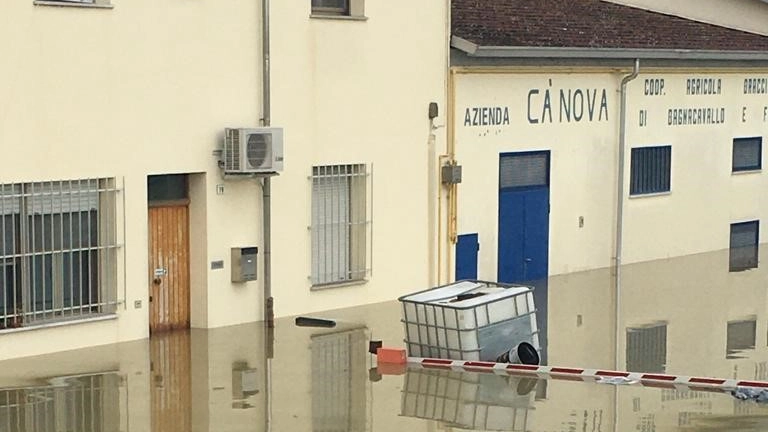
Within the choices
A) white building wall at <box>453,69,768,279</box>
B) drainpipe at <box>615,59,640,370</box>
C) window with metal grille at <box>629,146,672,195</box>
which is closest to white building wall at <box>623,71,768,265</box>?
white building wall at <box>453,69,768,279</box>

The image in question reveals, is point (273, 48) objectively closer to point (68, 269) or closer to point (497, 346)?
point (68, 269)

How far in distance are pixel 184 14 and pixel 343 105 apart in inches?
129

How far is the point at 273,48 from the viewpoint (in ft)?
67.2

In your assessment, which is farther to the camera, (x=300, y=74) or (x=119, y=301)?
(x=300, y=74)

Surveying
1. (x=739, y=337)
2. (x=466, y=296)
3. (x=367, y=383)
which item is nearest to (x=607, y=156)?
(x=739, y=337)

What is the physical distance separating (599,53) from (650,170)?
347 centimetres

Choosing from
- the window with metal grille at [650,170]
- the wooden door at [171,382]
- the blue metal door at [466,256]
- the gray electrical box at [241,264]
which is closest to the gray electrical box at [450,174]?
the blue metal door at [466,256]

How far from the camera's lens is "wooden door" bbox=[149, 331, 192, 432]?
14703 mm

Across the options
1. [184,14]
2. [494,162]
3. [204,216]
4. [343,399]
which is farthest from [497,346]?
[494,162]

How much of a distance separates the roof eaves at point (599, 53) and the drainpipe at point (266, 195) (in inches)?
164

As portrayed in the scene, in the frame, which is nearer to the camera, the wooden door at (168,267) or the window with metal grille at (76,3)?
the window with metal grille at (76,3)

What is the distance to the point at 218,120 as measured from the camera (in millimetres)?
19781

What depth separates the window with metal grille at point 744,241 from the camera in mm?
29844

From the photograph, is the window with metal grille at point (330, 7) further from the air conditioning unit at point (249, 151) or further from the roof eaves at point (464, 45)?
the air conditioning unit at point (249, 151)
